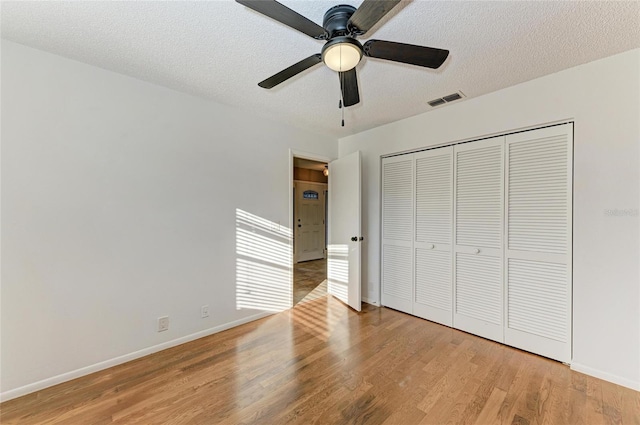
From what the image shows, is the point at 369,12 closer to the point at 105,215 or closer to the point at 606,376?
the point at 105,215

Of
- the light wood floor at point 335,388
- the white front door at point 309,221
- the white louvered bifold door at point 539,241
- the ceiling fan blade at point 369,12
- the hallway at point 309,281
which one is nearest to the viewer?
the ceiling fan blade at point 369,12

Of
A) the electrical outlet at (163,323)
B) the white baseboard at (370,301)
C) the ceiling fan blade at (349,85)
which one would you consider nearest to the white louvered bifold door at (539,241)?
the white baseboard at (370,301)

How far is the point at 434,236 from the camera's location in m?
3.10

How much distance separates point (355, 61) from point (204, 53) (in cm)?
119

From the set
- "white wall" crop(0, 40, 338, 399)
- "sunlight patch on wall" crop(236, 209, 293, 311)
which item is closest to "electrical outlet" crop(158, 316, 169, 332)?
"white wall" crop(0, 40, 338, 399)

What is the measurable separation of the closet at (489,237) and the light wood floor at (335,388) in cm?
33

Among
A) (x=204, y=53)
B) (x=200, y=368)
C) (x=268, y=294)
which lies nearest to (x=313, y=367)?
(x=200, y=368)

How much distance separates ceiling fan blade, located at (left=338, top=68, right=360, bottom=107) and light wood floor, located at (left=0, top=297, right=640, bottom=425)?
6.94ft

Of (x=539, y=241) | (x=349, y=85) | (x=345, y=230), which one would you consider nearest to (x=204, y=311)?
(x=345, y=230)

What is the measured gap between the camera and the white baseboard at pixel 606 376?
1894 millimetres

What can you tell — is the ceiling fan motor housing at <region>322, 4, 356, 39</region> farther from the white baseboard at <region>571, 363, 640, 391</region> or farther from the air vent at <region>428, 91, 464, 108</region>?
the white baseboard at <region>571, 363, 640, 391</region>

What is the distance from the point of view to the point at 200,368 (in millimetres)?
2193

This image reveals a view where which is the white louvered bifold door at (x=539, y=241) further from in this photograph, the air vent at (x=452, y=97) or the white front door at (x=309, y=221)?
the white front door at (x=309, y=221)

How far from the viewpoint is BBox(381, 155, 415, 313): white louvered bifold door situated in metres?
3.33
